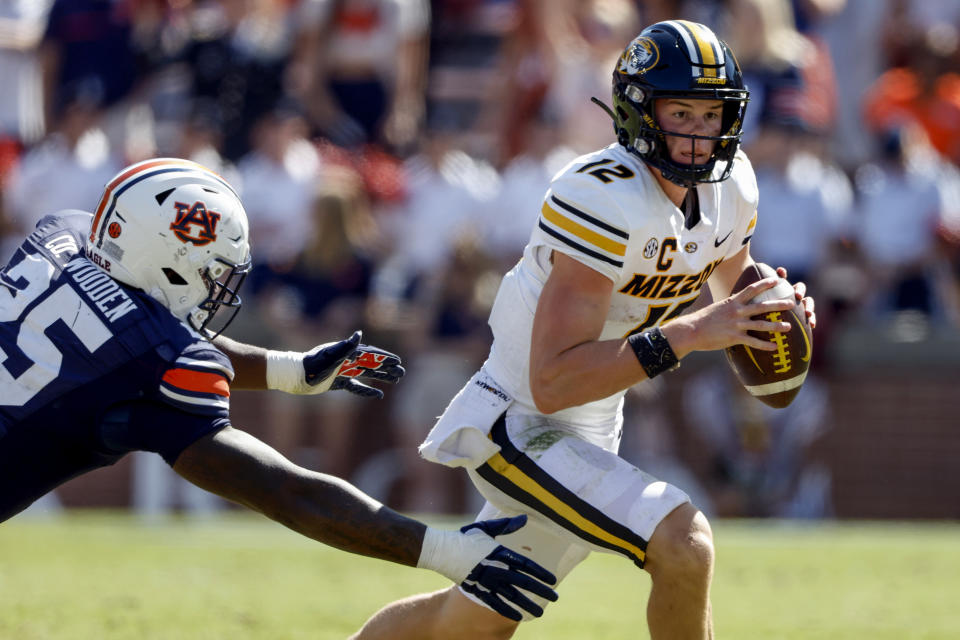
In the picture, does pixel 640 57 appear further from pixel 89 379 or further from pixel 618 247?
pixel 89 379

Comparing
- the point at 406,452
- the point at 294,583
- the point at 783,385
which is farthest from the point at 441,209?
the point at 783,385

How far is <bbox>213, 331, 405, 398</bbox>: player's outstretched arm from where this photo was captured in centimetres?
446

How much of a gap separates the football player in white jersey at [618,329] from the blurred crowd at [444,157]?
5668 millimetres

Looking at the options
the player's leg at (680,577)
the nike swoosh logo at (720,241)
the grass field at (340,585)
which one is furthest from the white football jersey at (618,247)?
the grass field at (340,585)

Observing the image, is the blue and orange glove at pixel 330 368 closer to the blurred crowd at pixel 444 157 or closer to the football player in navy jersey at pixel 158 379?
the football player in navy jersey at pixel 158 379

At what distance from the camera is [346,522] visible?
11.9 feet

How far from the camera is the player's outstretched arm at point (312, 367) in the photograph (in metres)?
4.46

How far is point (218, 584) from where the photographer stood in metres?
7.50

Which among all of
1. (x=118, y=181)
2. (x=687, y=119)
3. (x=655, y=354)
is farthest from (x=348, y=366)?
(x=687, y=119)

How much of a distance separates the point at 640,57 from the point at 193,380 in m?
1.67

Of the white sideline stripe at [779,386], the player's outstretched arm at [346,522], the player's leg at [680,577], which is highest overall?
the player's outstretched arm at [346,522]

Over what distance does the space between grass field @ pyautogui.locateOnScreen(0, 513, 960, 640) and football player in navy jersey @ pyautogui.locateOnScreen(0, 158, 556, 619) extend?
2042 mm

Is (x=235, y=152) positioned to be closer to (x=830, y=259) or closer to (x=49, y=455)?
(x=830, y=259)

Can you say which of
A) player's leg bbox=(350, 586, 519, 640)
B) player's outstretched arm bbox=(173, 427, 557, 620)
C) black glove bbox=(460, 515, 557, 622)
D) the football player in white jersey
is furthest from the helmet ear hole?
player's leg bbox=(350, 586, 519, 640)
